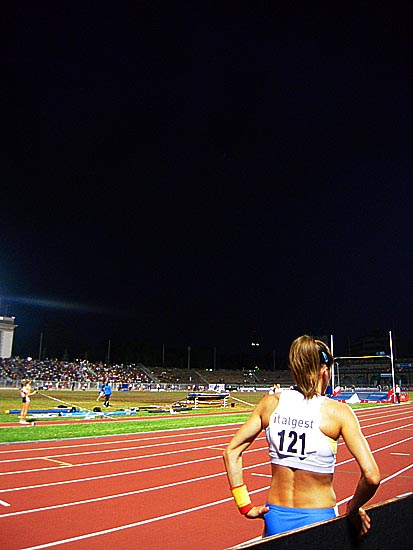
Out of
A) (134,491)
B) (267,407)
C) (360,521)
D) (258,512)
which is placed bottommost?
(134,491)

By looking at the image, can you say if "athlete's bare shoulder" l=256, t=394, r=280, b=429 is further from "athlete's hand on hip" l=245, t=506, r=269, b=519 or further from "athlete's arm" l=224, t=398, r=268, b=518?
"athlete's hand on hip" l=245, t=506, r=269, b=519

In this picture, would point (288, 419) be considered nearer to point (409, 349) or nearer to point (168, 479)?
point (168, 479)

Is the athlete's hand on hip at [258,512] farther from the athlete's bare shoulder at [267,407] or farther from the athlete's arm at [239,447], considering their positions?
the athlete's bare shoulder at [267,407]

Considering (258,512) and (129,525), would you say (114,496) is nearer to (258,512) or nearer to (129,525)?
(129,525)

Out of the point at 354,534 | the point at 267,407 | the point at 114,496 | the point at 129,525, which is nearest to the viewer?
the point at 354,534

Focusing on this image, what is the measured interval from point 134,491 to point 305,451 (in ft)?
19.5

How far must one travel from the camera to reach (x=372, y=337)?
122562 mm

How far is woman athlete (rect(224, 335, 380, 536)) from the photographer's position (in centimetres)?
239

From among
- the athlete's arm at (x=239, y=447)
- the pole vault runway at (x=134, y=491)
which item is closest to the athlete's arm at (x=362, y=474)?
the athlete's arm at (x=239, y=447)

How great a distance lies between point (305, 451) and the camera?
2447 mm

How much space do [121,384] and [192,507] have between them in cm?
5304

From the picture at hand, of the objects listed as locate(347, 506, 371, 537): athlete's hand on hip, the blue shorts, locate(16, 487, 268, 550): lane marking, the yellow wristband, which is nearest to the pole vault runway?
locate(16, 487, 268, 550): lane marking

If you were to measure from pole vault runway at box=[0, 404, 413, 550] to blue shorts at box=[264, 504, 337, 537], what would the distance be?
10.3ft

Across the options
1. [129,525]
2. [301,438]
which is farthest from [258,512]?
[129,525]
